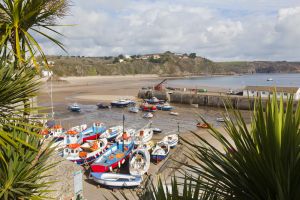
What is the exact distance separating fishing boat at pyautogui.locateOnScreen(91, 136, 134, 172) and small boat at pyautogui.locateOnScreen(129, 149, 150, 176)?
3.92ft

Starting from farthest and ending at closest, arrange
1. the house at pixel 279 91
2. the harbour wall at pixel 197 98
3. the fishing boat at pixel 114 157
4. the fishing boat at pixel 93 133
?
the harbour wall at pixel 197 98, the fishing boat at pixel 93 133, the fishing boat at pixel 114 157, the house at pixel 279 91

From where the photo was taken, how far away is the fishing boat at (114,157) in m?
21.5

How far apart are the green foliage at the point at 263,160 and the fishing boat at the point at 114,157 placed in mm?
18624

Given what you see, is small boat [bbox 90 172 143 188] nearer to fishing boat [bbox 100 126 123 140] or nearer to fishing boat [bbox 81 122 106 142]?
fishing boat [bbox 81 122 106 142]

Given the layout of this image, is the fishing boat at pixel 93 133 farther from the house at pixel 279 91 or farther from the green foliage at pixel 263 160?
the green foliage at pixel 263 160

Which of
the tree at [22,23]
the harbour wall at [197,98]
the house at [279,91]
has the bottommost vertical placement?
the harbour wall at [197,98]

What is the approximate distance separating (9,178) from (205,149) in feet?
10.8

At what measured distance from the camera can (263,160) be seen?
124 inches

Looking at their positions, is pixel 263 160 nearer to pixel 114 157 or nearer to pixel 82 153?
pixel 114 157

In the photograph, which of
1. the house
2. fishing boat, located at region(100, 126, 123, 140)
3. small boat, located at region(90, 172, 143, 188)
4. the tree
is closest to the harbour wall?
the house

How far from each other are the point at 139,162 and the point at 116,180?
307cm

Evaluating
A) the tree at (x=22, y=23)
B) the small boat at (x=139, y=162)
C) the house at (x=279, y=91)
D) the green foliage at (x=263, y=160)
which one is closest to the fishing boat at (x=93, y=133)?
the small boat at (x=139, y=162)

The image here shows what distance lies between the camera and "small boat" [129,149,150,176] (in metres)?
21.8

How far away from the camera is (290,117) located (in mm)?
3156
